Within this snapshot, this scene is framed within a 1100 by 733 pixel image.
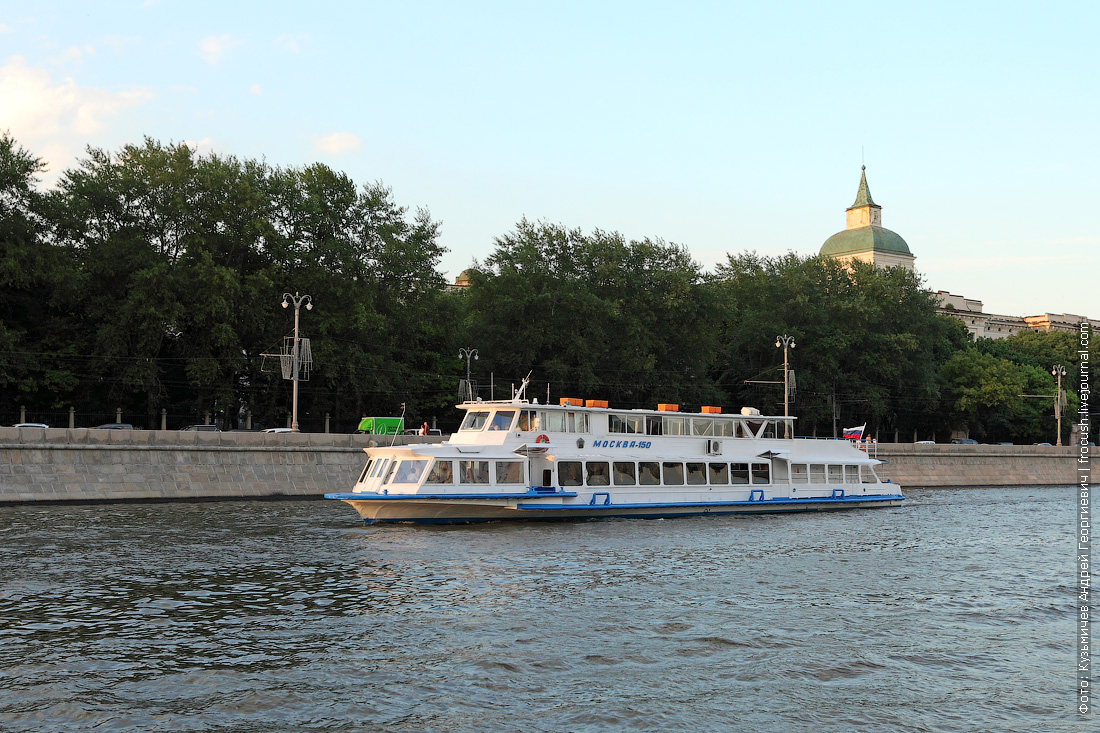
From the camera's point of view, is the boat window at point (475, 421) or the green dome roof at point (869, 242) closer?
the boat window at point (475, 421)

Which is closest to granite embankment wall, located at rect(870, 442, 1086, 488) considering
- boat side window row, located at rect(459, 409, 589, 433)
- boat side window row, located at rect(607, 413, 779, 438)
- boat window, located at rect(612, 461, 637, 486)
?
boat side window row, located at rect(607, 413, 779, 438)

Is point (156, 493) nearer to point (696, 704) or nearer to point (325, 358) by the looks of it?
point (325, 358)

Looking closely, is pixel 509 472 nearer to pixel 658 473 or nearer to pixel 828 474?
pixel 658 473

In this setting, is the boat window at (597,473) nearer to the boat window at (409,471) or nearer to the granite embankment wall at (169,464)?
the boat window at (409,471)

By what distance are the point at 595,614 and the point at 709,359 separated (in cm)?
6628

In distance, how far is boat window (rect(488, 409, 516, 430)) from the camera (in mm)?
39625

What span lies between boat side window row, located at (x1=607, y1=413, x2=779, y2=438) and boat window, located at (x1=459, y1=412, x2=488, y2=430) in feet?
16.9

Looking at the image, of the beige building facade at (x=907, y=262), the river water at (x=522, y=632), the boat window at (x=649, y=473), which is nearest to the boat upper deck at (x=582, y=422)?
the boat window at (x=649, y=473)

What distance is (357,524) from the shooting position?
3753 cm

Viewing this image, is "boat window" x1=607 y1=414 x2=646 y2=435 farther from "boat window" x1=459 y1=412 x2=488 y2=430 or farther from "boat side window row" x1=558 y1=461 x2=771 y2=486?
"boat window" x1=459 y1=412 x2=488 y2=430

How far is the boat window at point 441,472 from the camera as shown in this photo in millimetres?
36438

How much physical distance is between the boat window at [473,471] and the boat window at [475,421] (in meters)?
3.00

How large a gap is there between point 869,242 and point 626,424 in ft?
529

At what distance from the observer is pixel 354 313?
67.1 meters
